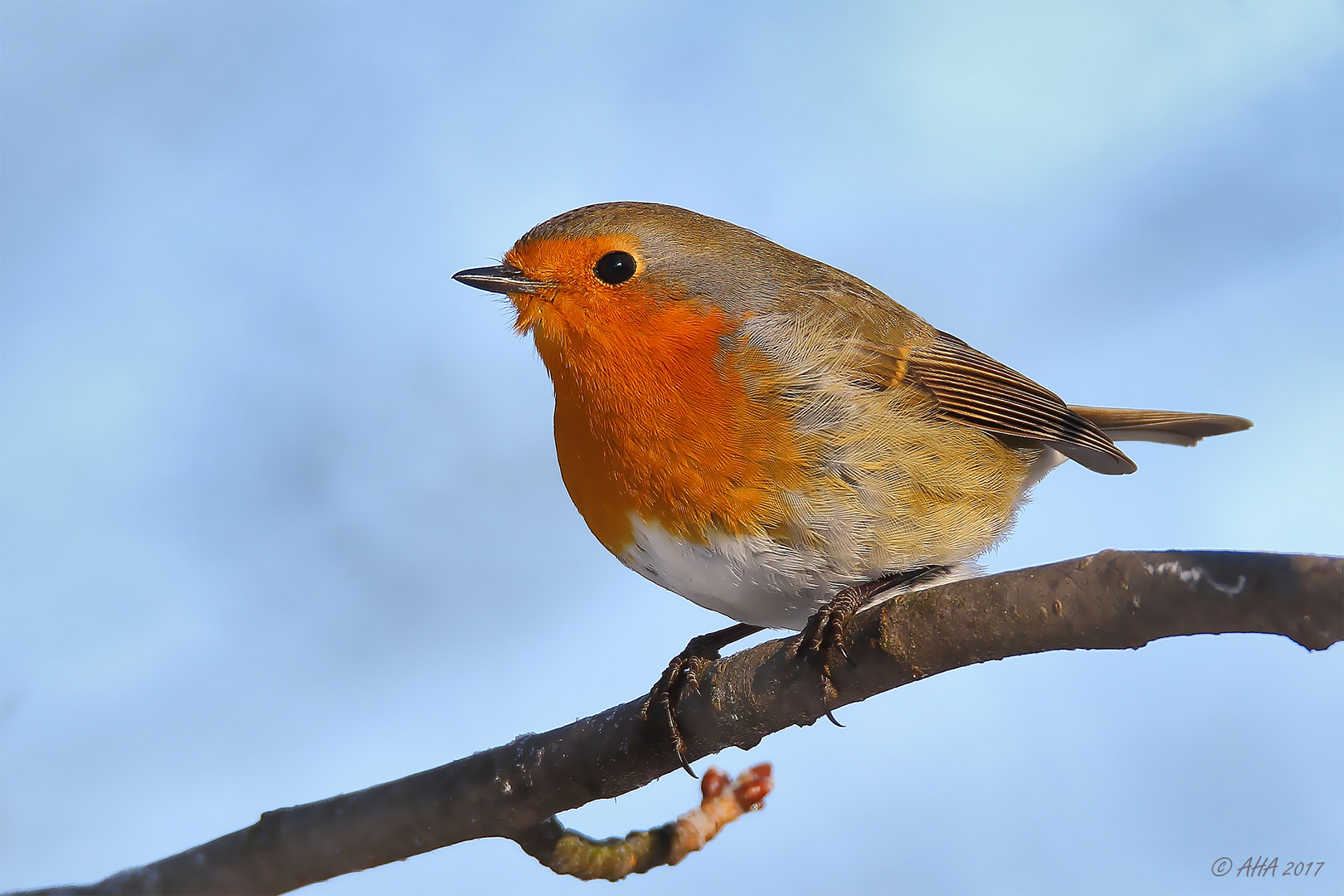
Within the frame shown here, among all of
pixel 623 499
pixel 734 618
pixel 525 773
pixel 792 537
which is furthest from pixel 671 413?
pixel 525 773

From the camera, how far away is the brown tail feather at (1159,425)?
13.0ft

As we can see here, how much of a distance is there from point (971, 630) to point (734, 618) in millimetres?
1261

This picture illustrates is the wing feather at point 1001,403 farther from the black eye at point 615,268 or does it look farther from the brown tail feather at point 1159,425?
the black eye at point 615,268

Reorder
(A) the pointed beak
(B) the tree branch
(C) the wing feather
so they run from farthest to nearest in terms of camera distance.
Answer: (C) the wing feather → (A) the pointed beak → (B) the tree branch

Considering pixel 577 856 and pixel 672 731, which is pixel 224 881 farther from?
pixel 672 731

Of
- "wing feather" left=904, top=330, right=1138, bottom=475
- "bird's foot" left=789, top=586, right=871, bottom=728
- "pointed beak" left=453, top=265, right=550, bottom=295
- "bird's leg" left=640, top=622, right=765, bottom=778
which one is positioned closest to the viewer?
"bird's foot" left=789, top=586, right=871, bottom=728

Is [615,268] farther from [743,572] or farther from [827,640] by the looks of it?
[827,640]

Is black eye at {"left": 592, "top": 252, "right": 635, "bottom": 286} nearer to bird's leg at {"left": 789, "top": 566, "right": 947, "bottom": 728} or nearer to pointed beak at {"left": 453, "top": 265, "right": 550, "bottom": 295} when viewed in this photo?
pointed beak at {"left": 453, "top": 265, "right": 550, "bottom": 295}

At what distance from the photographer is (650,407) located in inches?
115

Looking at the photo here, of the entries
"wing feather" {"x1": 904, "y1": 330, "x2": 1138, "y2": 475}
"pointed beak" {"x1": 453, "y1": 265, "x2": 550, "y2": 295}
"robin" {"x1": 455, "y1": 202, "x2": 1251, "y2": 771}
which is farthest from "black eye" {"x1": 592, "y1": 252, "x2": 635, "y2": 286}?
"wing feather" {"x1": 904, "y1": 330, "x2": 1138, "y2": 475}

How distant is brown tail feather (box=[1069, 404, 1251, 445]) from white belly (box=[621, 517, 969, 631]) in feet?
4.77

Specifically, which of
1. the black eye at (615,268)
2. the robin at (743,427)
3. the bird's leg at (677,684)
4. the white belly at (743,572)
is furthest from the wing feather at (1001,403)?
the bird's leg at (677,684)

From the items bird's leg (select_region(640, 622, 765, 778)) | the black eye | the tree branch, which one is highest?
the black eye

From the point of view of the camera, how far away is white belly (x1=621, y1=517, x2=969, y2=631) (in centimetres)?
284
